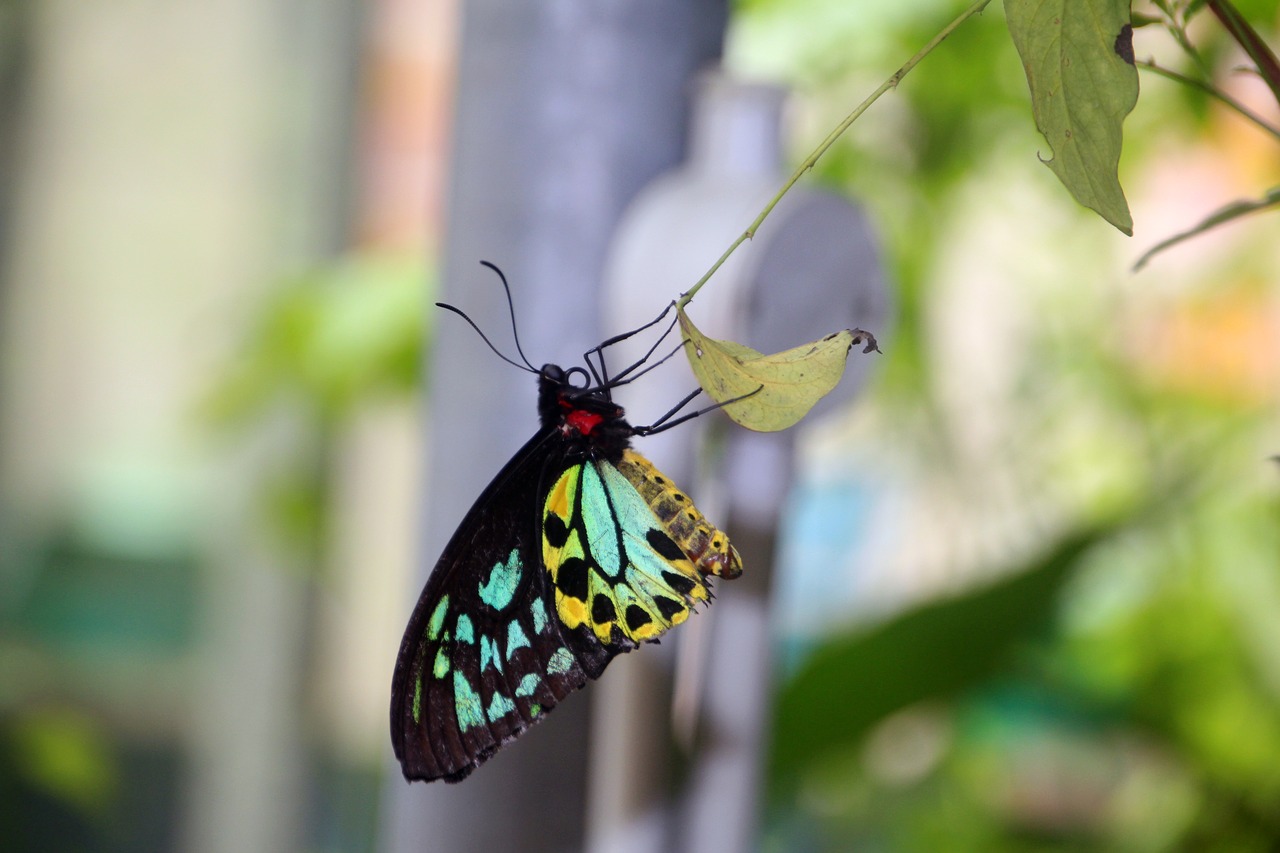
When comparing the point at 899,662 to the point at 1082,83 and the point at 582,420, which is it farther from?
the point at 1082,83

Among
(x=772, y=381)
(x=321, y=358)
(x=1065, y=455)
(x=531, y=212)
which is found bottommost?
(x=772, y=381)

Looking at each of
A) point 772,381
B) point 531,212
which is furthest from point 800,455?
point 772,381

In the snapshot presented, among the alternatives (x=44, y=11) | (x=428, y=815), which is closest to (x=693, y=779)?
(x=428, y=815)

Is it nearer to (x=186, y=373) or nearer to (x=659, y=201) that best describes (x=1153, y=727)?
(x=659, y=201)

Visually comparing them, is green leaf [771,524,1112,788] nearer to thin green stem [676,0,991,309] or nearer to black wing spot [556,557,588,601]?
black wing spot [556,557,588,601]

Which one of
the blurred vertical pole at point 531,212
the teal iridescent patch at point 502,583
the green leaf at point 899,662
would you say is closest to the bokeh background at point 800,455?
the green leaf at point 899,662

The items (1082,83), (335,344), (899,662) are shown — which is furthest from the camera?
(335,344)
